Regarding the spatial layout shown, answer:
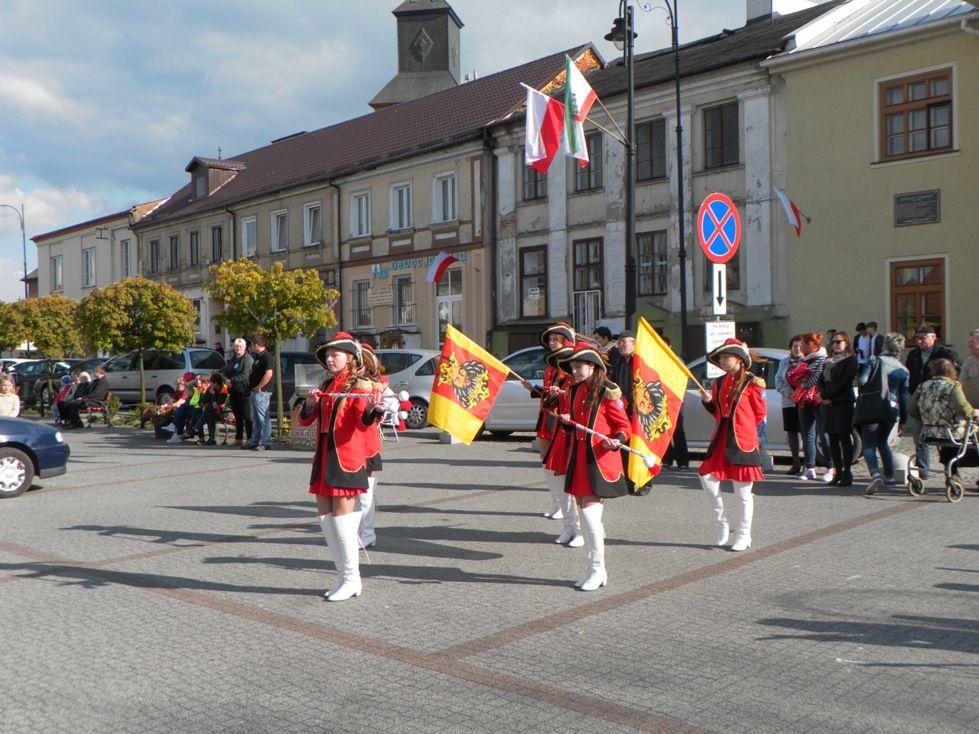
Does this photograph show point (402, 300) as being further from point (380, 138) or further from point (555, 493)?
point (555, 493)

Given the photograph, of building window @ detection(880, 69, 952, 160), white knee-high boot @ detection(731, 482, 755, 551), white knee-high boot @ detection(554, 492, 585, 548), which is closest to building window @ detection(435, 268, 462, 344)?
building window @ detection(880, 69, 952, 160)

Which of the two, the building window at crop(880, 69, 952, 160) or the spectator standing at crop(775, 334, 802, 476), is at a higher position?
the building window at crop(880, 69, 952, 160)

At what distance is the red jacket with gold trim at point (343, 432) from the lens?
6.57 m

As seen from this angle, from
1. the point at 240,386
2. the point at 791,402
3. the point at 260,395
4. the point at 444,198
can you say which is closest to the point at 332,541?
the point at 791,402

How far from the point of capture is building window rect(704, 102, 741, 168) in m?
24.1

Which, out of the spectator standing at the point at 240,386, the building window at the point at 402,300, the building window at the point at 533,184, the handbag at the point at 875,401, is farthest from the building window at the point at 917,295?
the building window at the point at 402,300

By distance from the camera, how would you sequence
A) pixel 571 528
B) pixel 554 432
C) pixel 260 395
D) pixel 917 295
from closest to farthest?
pixel 571 528 → pixel 554 432 → pixel 260 395 → pixel 917 295

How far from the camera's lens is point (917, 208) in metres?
21.0

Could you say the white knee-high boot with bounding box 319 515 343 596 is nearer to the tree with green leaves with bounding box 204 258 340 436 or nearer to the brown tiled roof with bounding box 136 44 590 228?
the tree with green leaves with bounding box 204 258 340 436

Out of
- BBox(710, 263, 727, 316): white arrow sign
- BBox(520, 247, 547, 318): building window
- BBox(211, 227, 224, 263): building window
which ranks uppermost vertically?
BBox(211, 227, 224, 263): building window

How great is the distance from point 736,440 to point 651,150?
19105 mm

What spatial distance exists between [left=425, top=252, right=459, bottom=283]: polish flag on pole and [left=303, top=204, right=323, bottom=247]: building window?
819cm

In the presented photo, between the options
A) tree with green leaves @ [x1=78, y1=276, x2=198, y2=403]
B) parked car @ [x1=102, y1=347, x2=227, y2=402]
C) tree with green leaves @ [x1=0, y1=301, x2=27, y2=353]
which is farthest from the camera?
tree with green leaves @ [x1=0, y1=301, x2=27, y2=353]

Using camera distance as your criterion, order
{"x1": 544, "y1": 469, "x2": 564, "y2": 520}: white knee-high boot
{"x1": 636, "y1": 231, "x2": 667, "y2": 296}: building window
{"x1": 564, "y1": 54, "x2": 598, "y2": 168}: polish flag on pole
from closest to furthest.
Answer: {"x1": 544, "y1": 469, "x2": 564, "y2": 520}: white knee-high boot < {"x1": 564, "y1": 54, "x2": 598, "y2": 168}: polish flag on pole < {"x1": 636, "y1": 231, "x2": 667, "y2": 296}: building window
